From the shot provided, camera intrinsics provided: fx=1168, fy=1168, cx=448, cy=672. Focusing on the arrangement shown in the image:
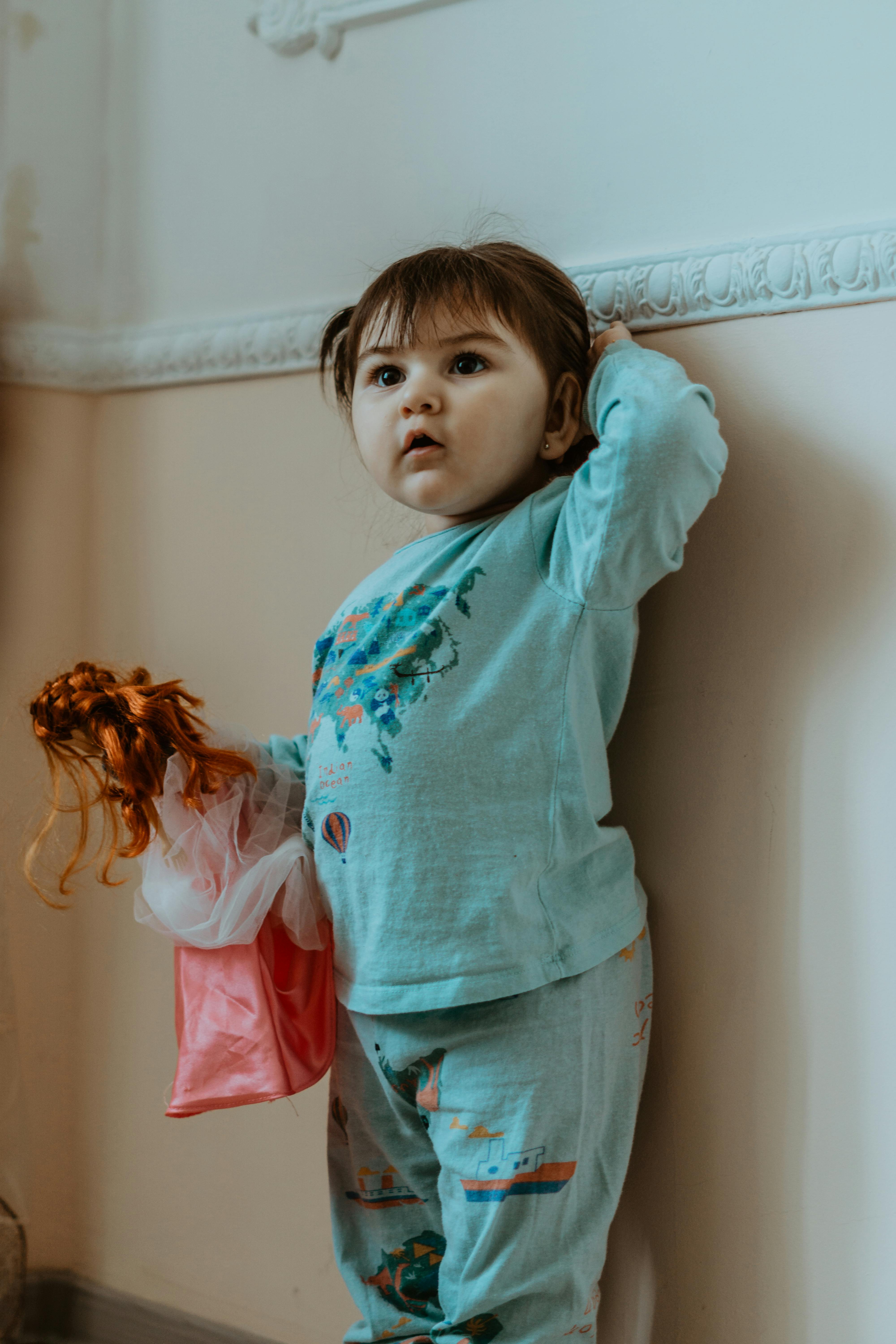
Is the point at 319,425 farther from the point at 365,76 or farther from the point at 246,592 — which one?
the point at 365,76

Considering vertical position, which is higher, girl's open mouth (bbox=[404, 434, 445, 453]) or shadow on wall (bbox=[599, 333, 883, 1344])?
girl's open mouth (bbox=[404, 434, 445, 453])

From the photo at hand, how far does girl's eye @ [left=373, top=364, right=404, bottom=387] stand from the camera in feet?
2.93

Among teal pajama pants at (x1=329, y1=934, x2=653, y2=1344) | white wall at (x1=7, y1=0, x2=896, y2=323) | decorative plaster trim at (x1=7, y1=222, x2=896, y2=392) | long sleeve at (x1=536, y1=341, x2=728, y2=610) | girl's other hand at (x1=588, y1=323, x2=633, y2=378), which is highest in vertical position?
white wall at (x1=7, y1=0, x2=896, y2=323)

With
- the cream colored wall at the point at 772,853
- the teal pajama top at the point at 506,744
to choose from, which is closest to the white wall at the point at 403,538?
the cream colored wall at the point at 772,853

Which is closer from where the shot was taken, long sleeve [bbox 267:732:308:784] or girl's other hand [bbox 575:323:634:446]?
girl's other hand [bbox 575:323:634:446]

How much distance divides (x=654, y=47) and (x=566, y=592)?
1.51ft

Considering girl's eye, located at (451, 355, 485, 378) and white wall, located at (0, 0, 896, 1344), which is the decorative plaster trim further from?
girl's eye, located at (451, 355, 485, 378)

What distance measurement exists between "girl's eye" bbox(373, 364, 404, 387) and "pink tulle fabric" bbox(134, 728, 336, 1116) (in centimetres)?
33

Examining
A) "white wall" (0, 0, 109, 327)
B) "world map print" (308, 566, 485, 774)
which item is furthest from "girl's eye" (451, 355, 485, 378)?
"white wall" (0, 0, 109, 327)

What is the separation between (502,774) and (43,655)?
67 centimetres

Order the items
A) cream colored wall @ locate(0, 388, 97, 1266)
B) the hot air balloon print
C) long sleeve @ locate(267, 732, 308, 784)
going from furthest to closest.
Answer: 1. cream colored wall @ locate(0, 388, 97, 1266)
2. long sleeve @ locate(267, 732, 308, 784)
3. the hot air balloon print

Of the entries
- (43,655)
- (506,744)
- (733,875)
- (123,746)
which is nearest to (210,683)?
(43,655)

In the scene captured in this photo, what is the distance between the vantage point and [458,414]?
0.85 m

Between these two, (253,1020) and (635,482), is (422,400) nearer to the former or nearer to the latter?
(635,482)
